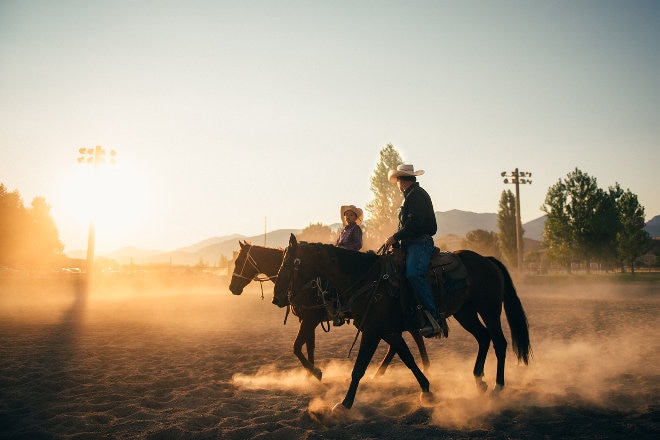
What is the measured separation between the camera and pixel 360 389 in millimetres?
6719

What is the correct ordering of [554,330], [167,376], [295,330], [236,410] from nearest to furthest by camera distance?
[236,410] → [167,376] → [554,330] → [295,330]

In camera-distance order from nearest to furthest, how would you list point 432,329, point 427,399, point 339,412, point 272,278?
point 339,412 → point 432,329 → point 427,399 → point 272,278

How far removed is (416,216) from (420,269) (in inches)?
30.1

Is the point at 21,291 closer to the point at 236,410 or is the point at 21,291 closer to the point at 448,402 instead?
the point at 236,410

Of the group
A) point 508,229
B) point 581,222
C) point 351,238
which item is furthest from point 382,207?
point 351,238

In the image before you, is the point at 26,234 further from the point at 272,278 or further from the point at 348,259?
the point at 348,259

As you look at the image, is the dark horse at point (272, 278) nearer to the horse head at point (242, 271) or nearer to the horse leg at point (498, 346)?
the horse head at point (242, 271)

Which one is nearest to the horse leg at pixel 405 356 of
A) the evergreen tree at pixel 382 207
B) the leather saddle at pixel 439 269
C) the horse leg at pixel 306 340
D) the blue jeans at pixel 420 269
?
the blue jeans at pixel 420 269

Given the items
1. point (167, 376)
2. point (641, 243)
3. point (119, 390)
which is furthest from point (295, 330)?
point (641, 243)

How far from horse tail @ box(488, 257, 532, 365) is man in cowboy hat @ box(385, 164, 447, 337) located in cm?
157

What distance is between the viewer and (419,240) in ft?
19.7

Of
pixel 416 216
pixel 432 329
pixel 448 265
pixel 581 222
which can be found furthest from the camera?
→ pixel 581 222

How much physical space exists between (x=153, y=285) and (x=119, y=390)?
38.0 meters

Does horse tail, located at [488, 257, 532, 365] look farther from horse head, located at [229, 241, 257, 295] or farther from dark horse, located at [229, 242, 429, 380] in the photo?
horse head, located at [229, 241, 257, 295]
